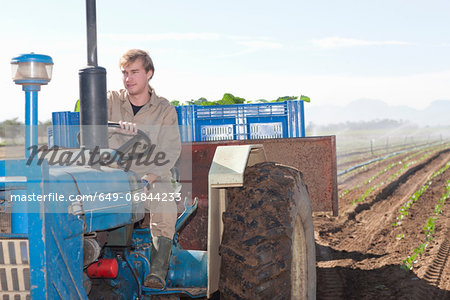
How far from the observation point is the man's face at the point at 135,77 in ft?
11.4

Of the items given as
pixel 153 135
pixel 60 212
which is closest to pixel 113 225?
pixel 60 212

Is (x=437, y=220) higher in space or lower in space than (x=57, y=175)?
lower

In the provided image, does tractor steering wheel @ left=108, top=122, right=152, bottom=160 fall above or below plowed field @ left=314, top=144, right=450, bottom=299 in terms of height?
above

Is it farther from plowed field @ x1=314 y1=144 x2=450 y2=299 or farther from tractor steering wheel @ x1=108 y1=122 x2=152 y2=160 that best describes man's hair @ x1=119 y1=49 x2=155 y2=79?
plowed field @ x1=314 y1=144 x2=450 y2=299

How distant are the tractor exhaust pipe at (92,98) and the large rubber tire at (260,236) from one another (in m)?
0.80

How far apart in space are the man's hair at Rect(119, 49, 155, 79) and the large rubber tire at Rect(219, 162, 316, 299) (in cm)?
98

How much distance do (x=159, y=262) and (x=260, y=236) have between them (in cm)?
71

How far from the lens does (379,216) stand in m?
8.97

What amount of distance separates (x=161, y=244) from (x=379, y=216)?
6504 millimetres

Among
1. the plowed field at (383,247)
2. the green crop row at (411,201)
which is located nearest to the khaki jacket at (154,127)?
the plowed field at (383,247)

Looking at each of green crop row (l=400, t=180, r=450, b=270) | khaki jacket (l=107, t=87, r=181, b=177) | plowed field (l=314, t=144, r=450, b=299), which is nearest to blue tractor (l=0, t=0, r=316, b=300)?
khaki jacket (l=107, t=87, r=181, b=177)

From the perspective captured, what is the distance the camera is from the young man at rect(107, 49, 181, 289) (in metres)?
3.18

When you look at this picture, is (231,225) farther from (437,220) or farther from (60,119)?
(437,220)

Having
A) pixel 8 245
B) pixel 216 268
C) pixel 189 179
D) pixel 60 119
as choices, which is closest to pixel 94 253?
pixel 8 245
